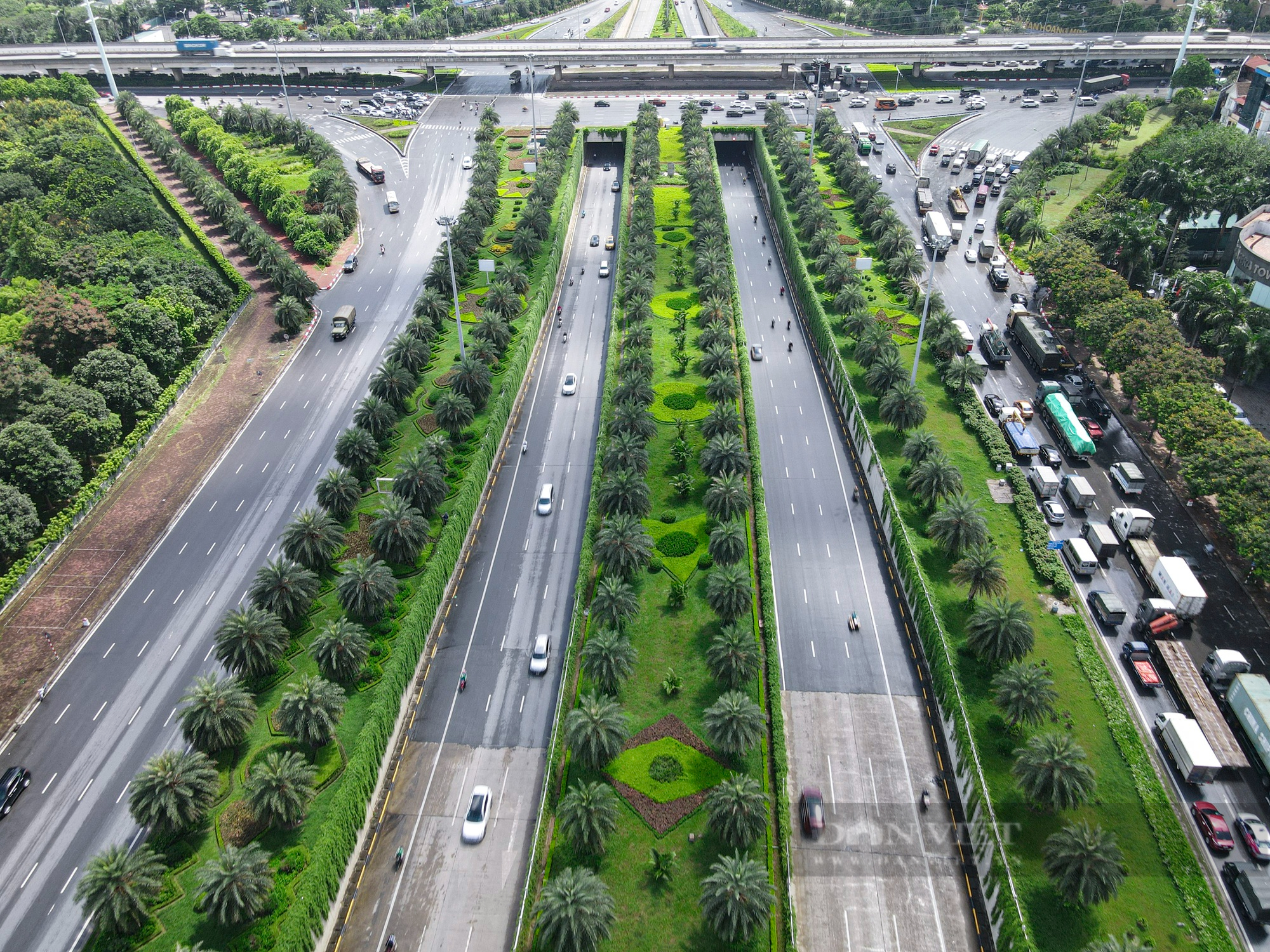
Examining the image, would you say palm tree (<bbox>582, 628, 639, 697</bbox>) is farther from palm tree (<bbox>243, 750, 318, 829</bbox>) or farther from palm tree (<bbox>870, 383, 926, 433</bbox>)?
palm tree (<bbox>870, 383, 926, 433</bbox>)

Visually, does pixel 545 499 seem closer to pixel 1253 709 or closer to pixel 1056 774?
pixel 1056 774

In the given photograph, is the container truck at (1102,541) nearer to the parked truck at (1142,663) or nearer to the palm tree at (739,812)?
the parked truck at (1142,663)

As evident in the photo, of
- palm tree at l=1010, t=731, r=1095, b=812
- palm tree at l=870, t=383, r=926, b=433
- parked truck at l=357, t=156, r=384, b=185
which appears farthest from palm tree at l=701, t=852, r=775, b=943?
parked truck at l=357, t=156, r=384, b=185

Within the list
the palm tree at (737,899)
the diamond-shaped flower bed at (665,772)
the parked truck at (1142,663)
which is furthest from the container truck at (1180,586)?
the palm tree at (737,899)

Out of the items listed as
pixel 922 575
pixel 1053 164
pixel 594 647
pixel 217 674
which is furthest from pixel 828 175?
pixel 217 674

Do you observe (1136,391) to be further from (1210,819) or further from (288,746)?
(288,746)
